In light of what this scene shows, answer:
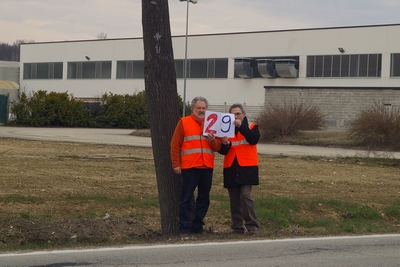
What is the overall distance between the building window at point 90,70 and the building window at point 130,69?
4.30 ft

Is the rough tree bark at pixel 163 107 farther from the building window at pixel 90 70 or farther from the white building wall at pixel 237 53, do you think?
the building window at pixel 90 70

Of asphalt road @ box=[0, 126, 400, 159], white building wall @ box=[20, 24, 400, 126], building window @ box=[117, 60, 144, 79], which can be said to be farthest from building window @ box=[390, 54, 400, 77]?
building window @ box=[117, 60, 144, 79]

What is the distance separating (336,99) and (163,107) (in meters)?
35.9

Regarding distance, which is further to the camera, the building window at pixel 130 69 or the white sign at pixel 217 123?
the building window at pixel 130 69

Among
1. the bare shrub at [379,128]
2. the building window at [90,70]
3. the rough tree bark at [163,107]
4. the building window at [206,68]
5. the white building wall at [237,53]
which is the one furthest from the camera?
the building window at [90,70]

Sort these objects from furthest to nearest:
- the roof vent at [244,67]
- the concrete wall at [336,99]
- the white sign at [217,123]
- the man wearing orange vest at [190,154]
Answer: the roof vent at [244,67]
the concrete wall at [336,99]
the man wearing orange vest at [190,154]
the white sign at [217,123]

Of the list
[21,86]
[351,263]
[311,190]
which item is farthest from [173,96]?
[21,86]

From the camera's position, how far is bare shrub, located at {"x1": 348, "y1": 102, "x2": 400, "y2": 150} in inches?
1240

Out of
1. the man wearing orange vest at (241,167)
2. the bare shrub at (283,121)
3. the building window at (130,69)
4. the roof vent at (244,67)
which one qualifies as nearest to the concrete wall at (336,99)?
the bare shrub at (283,121)

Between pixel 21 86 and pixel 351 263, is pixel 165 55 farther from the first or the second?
pixel 21 86

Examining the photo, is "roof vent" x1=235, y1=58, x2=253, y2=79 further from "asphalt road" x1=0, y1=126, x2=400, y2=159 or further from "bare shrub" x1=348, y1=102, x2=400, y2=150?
"bare shrub" x1=348, y1=102, x2=400, y2=150

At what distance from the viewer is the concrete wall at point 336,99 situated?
43094 millimetres

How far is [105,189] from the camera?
13.6 m

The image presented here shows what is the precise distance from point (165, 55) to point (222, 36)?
4926 cm
